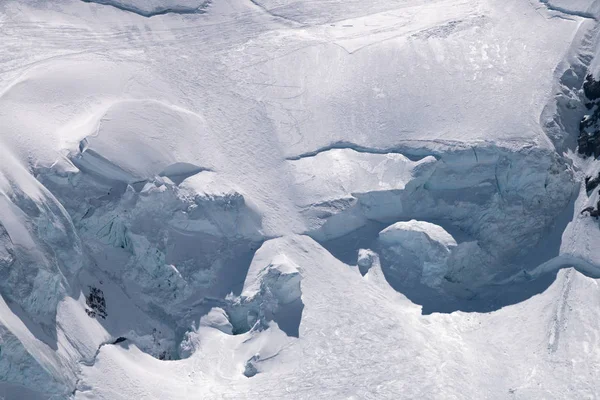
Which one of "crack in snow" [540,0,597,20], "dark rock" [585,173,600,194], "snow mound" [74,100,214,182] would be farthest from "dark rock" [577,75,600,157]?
"snow mound" [74,100,214,182]

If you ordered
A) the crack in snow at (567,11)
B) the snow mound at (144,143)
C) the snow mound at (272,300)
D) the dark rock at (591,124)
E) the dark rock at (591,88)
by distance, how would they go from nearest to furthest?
the snow mound at (272,300) → the snow mound at (144,143) → the dark rock at (591,124) → the dark rock at (591,88) → the crack in snow at (567,11)

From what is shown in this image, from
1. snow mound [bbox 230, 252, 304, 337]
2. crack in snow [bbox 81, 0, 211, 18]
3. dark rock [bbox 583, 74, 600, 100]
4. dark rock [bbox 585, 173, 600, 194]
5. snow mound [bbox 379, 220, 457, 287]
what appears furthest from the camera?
crack in snow [bbox 81, 0, 211, 18]

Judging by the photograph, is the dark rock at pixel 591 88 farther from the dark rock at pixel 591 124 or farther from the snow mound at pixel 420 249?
the snow mound at pixel 420 249

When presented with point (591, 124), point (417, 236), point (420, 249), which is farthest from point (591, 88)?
point (420, 249)

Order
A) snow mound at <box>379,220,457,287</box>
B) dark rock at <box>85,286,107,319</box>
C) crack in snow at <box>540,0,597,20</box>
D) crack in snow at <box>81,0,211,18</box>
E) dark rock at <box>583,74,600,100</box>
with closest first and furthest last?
1. dark rock at <box>85,286,107,319</box>
2. snow mound at <box>379,220,457,287</box>
3. dark rock at <box>583,74,600,100</box>
4. crack in snow at <box>540,0,597,20</box>
5. crack in snow at <box>81,0,211,18</box>

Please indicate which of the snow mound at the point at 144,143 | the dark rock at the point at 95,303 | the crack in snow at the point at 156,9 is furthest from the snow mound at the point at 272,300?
the crack in snow at the point at 156,9

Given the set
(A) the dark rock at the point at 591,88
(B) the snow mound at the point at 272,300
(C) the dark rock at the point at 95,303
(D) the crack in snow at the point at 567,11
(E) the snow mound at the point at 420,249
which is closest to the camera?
(C) the dark rock at the point at 95,303


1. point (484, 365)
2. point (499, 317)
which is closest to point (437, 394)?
point (484, 365)

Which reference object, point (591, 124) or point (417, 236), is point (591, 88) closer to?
point (591, 124)

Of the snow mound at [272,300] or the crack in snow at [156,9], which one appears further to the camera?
the crack in snow at [156,9]

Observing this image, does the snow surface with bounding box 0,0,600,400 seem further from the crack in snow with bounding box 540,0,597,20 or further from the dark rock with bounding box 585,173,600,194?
the dark rock with bounding box 585,173,600,194
